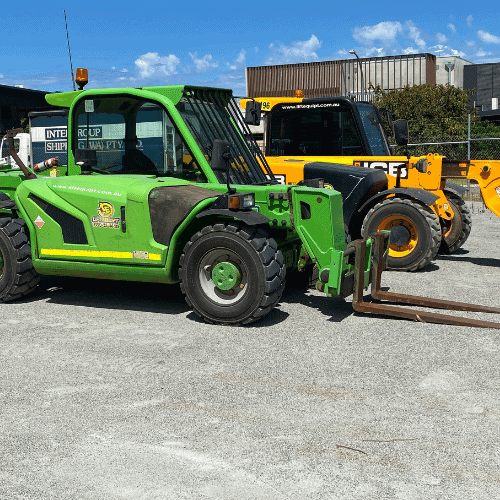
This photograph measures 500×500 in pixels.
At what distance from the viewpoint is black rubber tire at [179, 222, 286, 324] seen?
6402 mm

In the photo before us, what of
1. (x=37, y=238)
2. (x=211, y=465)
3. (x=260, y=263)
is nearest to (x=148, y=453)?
(x=211, y=465)

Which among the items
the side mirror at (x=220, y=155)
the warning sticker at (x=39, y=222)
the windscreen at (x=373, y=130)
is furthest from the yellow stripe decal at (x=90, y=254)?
the windscreen at (x=373, y=130)

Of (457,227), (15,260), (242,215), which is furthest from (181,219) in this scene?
(457,227)

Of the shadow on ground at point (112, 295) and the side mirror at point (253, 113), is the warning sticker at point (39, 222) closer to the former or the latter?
the shadow on ground at point (112, 295)

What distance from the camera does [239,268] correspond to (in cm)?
659

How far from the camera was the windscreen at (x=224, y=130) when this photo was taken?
23.3 ft

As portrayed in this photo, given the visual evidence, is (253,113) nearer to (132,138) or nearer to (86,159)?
(132,138)

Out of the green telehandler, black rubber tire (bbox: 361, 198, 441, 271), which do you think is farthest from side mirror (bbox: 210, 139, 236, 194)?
black rubber tire (bbox: 361, 198, 441, 271)

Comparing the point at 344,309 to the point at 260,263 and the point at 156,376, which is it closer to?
the point at 260,263

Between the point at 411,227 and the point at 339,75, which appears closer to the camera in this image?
the point at 411,227

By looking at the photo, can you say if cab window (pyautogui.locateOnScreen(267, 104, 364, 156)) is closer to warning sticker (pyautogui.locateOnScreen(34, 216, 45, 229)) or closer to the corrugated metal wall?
warning sticker (pyautogui.locateOnScreen(34, 216, 45, 229))

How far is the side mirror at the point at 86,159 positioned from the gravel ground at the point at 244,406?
1461 mm

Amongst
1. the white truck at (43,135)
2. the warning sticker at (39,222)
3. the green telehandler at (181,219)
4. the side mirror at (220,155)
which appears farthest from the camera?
the white truck at (43,135)

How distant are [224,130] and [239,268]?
5.68ft
